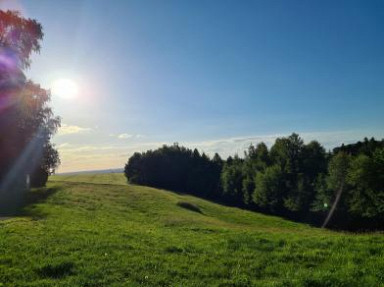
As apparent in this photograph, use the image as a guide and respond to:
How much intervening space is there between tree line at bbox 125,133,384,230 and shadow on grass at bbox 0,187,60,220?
54769 millimetres

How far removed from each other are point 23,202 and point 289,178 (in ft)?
255

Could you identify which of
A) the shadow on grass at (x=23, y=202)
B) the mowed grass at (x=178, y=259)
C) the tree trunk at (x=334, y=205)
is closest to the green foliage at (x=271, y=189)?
the tree trunk at (x=334, y=205)

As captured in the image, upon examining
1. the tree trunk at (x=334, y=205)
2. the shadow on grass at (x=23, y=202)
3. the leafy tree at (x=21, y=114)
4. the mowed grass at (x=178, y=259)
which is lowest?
the tree trunk at (x=334, y=205)

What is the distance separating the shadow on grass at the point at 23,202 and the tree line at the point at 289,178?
54.8 metres

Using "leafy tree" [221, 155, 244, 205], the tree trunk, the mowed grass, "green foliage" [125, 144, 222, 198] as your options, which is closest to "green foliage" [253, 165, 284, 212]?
"leafy tree" [221, 155, 244, 205]

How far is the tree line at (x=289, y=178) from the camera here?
72.4 metres

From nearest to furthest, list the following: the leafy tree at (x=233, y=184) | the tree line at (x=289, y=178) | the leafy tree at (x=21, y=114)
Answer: the leafy tree at (x=21, y=114) → the tree line at (x=289, y=178) → the leafy tree at (x=233, y=184)

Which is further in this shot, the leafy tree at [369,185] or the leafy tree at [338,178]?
the leafy tree at [338,178]

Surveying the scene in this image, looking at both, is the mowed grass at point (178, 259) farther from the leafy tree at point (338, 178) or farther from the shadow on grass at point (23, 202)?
the leafy tree at point (338, 178)

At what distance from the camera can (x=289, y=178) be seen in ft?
339

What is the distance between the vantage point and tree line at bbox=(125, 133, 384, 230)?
237 ft

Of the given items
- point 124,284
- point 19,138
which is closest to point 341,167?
point 19,138

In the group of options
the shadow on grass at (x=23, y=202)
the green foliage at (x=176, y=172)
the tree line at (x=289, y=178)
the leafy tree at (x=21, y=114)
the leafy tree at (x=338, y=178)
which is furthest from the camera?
the green foliage at (x=176, y=172)

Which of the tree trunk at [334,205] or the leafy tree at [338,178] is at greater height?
the leafy tree at [338,178]
